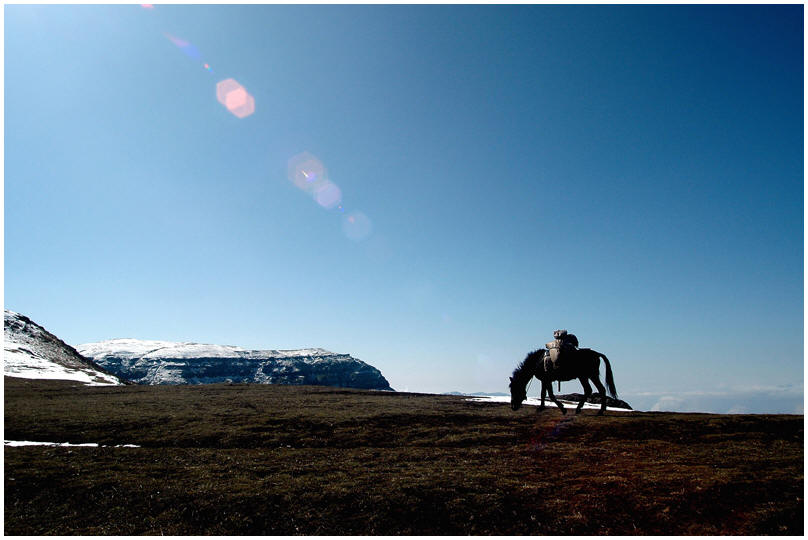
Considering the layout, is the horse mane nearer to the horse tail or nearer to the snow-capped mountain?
the horse tail

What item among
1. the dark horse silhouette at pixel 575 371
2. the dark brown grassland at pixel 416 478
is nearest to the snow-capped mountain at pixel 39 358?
the dark brown grassland at pixel 416 478

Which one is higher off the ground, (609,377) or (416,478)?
(609,377)

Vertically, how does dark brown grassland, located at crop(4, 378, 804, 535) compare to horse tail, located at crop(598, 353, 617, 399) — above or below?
below

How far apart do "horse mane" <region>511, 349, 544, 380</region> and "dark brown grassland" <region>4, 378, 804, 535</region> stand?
6.80 metres

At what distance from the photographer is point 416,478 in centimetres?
2394

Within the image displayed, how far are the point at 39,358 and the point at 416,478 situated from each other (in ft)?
568

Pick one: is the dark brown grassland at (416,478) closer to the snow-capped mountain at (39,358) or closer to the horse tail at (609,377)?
the horse tail at (609,377)

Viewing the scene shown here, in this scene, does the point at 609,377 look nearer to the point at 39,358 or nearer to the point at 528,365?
the point at 528,365

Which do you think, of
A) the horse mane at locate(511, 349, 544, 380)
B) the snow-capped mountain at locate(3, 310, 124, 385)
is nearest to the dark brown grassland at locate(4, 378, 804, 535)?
the horse mane at locate(511, 349, 544, 380)

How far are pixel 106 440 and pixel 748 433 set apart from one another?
186 ft

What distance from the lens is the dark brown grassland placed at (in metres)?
18.1

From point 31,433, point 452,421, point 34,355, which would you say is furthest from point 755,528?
point 34,355

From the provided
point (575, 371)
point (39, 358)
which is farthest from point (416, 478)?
point (39, 358)

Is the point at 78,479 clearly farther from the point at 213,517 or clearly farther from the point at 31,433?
the point at 31,433
